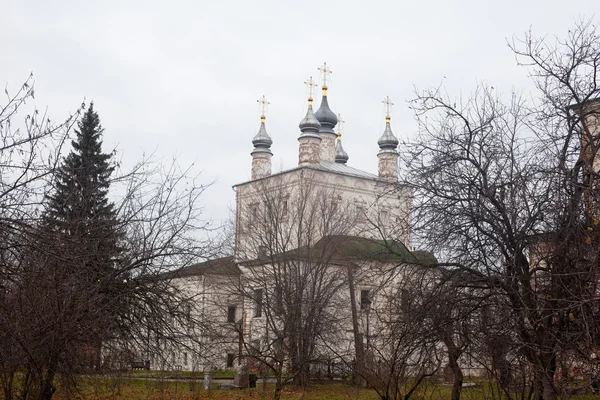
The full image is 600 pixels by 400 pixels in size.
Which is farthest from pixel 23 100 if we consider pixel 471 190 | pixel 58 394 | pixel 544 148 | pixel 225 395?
pixel 225 395

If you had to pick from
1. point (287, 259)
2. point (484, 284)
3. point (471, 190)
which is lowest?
point (484, 284)

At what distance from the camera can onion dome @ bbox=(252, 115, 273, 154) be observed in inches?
2153

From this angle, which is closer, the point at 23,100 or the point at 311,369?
the point at 23,100

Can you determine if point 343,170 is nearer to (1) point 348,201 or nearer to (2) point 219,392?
(1) point 348,201

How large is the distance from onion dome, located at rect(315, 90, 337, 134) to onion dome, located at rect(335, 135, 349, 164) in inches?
243

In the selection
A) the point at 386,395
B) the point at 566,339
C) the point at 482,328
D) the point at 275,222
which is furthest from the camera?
the point at 275,222

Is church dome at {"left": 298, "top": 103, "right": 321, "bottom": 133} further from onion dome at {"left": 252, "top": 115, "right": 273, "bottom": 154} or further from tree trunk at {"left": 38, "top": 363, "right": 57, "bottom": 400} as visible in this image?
tree trunk at {"left": 38, "top": 363, "right": 57, "bottom": 400}

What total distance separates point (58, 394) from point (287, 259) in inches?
610

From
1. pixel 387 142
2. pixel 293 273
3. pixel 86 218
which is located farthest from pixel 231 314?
pixel 387 142

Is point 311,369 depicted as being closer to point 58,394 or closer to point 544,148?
point 58,394

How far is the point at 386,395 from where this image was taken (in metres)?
14.6

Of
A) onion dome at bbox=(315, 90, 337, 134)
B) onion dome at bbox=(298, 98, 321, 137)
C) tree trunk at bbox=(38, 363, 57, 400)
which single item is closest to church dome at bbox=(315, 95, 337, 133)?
onion dome at bbox=(315, 90, 337, 134)

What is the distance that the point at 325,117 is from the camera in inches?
2199

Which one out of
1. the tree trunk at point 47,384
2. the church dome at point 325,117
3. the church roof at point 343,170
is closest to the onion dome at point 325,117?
the church dome at point 325,117
